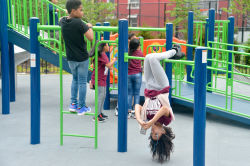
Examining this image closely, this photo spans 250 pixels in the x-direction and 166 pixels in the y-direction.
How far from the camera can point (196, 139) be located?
4.31 metres

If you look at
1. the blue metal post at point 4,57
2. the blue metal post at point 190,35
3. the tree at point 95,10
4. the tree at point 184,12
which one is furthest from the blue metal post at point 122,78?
the tree at point 184,12

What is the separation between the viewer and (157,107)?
4.72 m

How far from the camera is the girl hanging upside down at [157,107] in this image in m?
4.59

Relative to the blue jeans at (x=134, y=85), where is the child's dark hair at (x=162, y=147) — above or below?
below

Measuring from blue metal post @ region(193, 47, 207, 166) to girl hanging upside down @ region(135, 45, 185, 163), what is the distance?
46cm

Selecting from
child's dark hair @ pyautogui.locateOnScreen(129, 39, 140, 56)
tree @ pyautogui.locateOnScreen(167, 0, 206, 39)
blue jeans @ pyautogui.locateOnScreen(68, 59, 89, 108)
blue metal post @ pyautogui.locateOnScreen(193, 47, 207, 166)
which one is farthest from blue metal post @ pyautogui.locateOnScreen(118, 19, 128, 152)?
tree @ pyautogui.locateOnScreen(167, 0, 206, 39)

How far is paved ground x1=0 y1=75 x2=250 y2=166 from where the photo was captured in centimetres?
489

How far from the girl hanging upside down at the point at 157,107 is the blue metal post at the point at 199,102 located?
46 centimetres

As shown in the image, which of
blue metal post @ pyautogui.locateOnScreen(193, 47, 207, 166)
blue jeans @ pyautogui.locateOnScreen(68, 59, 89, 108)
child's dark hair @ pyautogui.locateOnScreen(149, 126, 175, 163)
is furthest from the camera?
blue jeans @ pyautogui.locateOnScreen(68, 59, 89, 108)

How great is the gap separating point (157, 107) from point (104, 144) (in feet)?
4.18

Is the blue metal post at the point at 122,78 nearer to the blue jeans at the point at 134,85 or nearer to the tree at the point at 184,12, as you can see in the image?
the blue jeans at the point at 134,85

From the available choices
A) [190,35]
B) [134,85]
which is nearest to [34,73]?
[134,85]

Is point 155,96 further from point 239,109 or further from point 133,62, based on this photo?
point 239,109

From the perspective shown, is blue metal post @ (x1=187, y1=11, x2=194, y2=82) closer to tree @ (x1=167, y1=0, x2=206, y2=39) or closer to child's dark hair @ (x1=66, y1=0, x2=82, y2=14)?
child's dark hair @ (x1=66, y1=0, x2=82, y2=14)
